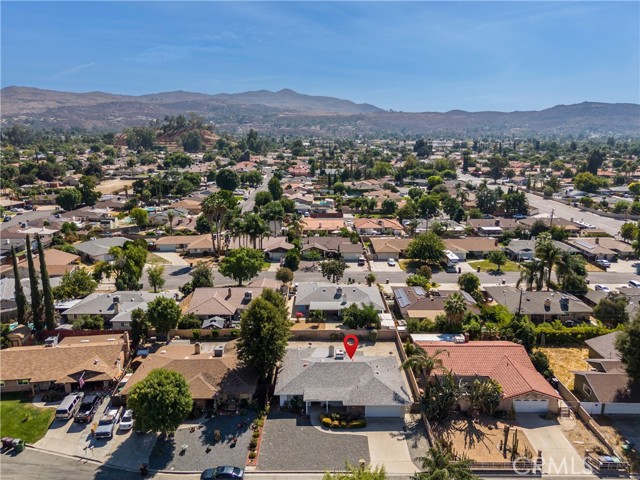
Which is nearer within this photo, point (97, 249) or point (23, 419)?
point (23, 419)

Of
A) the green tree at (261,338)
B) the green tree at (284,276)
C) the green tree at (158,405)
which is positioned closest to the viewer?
the green tree at (158,405)

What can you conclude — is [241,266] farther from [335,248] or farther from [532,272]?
[532,272]

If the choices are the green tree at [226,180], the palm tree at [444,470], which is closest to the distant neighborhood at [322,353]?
the palm tree at [444,470]

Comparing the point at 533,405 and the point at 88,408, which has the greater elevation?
the point at 533,405

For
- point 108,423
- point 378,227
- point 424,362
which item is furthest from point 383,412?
point 378,227

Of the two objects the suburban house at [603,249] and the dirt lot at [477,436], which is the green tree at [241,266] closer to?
the dirt lot at [477,436]

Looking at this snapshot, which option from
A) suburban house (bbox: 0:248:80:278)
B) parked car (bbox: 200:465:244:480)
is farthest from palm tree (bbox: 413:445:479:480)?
suburban house (bbox: 0:248:80:278)

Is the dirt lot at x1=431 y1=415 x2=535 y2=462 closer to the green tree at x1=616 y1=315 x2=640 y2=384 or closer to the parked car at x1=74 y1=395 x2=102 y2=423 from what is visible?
the green tree at x1=616 y1=315 x2=640 y2=384
